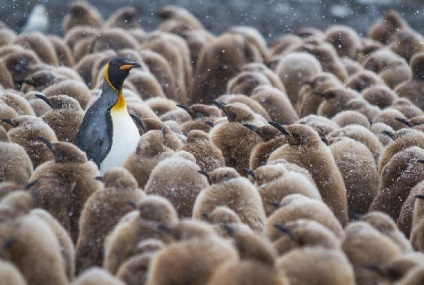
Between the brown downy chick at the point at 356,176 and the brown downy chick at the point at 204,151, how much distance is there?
0.97 metres

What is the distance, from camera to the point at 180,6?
58.4 ft

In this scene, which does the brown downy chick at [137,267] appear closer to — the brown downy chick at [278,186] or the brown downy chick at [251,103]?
the brown downy chick at [278,186]

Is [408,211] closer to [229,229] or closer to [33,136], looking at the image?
[229,229]

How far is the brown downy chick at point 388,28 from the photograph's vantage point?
1393 centimetres

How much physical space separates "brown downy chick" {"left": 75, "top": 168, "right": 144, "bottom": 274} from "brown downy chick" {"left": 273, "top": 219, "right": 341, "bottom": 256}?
850 mm

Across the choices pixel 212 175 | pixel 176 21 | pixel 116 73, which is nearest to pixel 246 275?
pixel 212 175

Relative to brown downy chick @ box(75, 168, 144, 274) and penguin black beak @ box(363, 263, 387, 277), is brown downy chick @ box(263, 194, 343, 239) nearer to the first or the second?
penguin black beak @ box(363, 263, 387, 277)

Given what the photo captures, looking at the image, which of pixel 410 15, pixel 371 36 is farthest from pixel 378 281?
pixel 410 15

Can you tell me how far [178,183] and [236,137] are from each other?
4.63 ft

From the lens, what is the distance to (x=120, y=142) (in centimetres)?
682

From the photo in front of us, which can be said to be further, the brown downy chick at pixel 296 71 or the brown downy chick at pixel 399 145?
the brown downy chick at pixel 296 71

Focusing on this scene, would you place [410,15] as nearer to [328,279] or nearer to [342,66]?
[342,66]

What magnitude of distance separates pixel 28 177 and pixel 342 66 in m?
6.39

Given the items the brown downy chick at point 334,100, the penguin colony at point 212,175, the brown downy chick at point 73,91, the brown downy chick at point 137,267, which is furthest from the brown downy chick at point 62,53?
the brown downy chick at point 137,267
